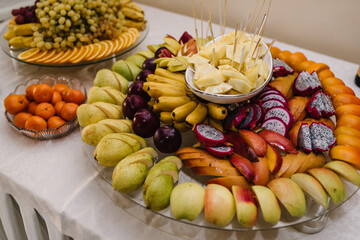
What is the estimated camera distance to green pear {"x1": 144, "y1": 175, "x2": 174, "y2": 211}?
73 cm

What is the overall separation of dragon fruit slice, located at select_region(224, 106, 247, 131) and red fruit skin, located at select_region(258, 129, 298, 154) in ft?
0.25

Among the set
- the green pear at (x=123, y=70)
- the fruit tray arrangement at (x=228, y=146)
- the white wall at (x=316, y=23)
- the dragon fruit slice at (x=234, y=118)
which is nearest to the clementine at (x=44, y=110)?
the fruit tray arrangement at (x=228, y=146)

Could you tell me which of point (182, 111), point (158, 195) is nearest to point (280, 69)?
point (182, 111)

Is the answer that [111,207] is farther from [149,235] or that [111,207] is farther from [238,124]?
[238,124]

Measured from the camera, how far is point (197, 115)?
2.96ft

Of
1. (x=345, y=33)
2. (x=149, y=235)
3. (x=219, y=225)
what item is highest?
(x=345, y=33)

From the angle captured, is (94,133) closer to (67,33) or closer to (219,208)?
(219,208)

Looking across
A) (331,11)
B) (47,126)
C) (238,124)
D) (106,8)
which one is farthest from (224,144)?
(331,11)

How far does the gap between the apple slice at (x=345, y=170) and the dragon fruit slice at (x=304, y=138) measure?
0.07m

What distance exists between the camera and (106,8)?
4.60 ft

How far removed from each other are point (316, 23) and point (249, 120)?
1079 millimetres

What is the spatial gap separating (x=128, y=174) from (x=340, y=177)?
0.55 metres

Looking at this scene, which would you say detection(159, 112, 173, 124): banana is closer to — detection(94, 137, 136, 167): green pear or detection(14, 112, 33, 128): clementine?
detection(94, 137, 136, 167): green pear

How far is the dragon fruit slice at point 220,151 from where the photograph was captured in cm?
82
